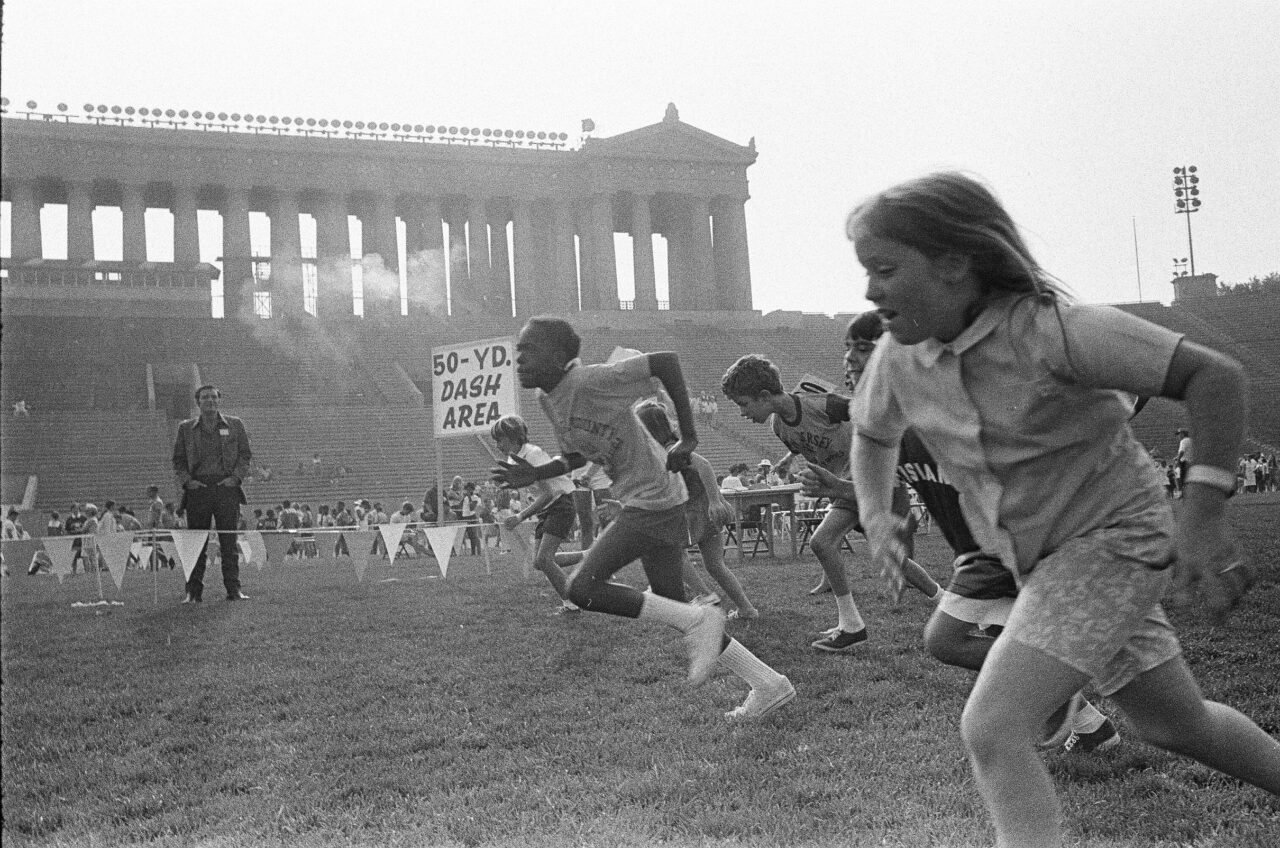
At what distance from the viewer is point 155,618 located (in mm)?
11547

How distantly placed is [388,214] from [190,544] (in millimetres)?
58869

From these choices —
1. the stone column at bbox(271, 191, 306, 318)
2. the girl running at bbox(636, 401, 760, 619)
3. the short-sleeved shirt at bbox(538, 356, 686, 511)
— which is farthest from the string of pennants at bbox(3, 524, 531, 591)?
the stone column at bbox(271, 191, 306, 318)

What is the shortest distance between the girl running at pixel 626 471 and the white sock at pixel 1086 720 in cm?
134

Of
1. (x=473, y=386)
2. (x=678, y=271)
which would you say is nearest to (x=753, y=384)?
(x=473, y=386)

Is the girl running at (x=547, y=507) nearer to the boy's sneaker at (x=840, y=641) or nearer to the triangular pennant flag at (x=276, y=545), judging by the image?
the boy's sneaker at (x=840, y=641)

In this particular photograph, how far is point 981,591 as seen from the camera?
4.02 metres

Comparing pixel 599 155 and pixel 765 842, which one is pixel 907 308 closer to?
pixel 765 842

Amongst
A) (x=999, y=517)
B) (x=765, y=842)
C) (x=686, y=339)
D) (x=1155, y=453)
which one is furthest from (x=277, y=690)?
(x=686, y=339)

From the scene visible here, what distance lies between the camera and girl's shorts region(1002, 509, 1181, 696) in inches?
101

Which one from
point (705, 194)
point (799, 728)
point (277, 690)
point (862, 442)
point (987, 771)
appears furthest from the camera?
point (705, 194)

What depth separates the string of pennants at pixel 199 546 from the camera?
1291 centimetres

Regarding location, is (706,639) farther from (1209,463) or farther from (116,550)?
(116,550)

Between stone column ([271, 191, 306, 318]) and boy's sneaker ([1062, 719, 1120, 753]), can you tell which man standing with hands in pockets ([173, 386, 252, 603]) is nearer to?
boy's sneaker ([1062, 719, 1120, 753])

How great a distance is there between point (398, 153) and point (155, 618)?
195 feet
